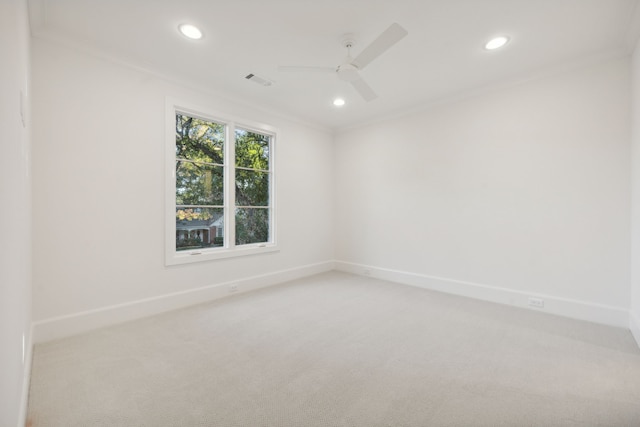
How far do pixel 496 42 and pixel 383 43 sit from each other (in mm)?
1309

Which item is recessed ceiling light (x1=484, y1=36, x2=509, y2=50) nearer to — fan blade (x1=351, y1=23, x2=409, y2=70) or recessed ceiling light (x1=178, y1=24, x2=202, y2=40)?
fan blade (x1=351, y1=23, x2=409, y2=70)

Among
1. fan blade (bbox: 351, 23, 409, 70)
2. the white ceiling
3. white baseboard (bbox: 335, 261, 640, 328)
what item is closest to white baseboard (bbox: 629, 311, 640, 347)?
white baseboard (bbox: 335, 261, 640, 328)

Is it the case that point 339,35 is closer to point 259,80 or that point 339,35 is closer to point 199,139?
point 259,80

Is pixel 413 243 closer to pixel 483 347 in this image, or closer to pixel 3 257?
pixel 483 347

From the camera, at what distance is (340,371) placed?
2.10 metres

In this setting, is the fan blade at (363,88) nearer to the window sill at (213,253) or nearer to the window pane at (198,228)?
the window pane at (198,228)

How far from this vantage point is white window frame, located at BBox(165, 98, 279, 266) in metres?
3.37

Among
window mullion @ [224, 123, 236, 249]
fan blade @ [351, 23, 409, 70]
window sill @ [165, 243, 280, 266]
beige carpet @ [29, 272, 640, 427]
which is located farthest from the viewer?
window mullion @ [224, 123, 236, 249]

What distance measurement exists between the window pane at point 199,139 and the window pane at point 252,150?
29 centimetres

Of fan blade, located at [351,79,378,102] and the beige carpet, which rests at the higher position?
fan blade, located at [351,79,378,102]

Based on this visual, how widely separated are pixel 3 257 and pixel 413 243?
4344 mm

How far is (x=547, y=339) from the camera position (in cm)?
263

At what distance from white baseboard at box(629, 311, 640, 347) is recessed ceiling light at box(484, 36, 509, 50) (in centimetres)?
276

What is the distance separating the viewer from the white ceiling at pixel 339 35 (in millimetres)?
2283
